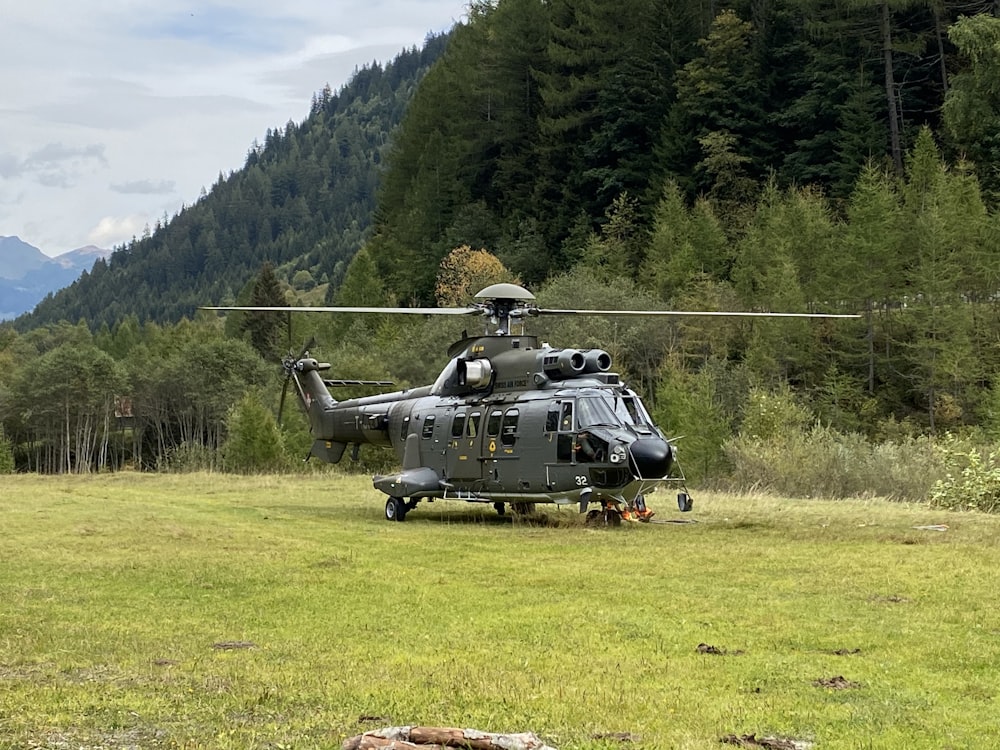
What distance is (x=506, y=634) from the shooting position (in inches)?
358

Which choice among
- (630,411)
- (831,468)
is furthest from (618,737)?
(831,468)

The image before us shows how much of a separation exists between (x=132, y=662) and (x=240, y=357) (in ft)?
239

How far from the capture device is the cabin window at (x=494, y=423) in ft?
65.1

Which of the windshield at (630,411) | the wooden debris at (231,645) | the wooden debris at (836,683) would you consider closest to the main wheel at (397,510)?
the windshield at (630,411)

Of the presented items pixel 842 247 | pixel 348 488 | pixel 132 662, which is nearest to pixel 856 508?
pixel 348 488

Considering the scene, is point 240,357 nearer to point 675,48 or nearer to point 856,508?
point 675,48

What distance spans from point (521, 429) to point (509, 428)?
352mm

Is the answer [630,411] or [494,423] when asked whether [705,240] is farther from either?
[630,411]

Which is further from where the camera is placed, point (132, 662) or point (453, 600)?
point (453, 600)

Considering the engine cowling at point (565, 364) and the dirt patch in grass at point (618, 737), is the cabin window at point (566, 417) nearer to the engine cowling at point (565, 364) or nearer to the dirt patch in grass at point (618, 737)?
the engine cowling at point (565, 364)

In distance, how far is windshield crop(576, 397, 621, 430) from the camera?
18328mm

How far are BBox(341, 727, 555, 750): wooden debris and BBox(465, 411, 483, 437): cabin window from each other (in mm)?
15034

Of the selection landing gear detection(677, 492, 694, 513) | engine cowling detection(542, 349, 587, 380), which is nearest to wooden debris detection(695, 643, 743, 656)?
landing gear detection(677, 492, 694, 513)

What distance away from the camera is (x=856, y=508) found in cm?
2111
